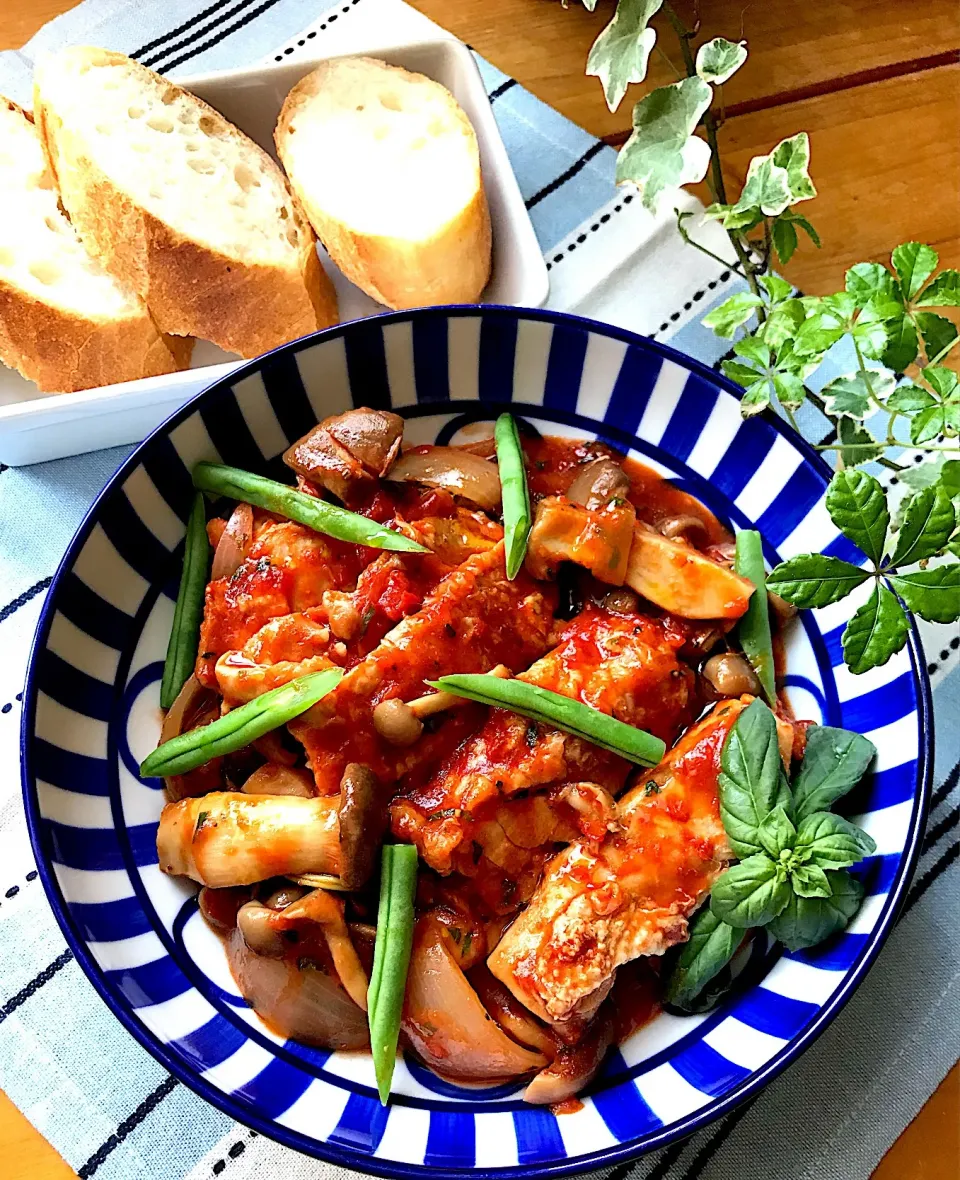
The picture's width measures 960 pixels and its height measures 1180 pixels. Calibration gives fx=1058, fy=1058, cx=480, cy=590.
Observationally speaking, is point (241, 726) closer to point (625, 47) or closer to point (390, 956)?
point (390, 956)

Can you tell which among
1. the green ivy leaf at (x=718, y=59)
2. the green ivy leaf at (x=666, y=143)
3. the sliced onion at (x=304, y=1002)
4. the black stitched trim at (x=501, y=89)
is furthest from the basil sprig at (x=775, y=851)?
the black stitched trim at (x=501, y=89)

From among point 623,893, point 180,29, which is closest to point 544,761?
point 623,893

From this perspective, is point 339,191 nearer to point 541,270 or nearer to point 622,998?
point 541,270

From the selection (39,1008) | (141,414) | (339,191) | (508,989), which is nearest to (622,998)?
(508,989)

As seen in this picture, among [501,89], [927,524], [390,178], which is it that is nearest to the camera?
[927,524]

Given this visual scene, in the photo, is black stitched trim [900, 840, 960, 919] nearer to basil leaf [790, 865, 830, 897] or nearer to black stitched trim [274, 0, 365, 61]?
basil leaf [790, 865, 830, 897]

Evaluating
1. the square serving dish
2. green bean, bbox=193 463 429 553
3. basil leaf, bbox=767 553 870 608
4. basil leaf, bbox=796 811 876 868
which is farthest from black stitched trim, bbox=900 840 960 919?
the square serving dish
